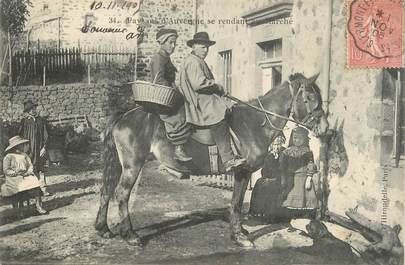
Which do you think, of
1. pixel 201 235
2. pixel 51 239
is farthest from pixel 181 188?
pixel 51 239

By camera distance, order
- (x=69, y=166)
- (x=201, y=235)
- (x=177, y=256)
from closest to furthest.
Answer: (x=177, y=256) → (x=201, y=235) → (x=69, y=166)

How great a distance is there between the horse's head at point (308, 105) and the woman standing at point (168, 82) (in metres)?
1.41

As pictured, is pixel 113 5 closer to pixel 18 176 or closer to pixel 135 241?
pixel 18 176

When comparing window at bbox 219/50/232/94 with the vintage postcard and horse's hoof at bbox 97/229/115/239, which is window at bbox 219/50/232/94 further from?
horse's hoof at bbox 97/229/115/239

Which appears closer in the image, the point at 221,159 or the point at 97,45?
the point at 221,159

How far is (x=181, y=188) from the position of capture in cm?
694

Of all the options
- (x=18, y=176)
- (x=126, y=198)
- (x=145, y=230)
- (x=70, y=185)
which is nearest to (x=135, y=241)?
(x=145, y=230)

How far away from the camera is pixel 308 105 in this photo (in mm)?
5910

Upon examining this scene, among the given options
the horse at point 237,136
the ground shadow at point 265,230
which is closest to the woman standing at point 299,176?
the ground shadow at point 265,230

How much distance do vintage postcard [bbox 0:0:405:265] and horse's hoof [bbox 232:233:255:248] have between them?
13 millimetres

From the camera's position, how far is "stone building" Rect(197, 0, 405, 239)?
228 inches

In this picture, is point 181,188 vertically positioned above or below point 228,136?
below

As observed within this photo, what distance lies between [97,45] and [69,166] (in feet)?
5.72

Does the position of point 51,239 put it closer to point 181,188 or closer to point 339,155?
point 181,188
